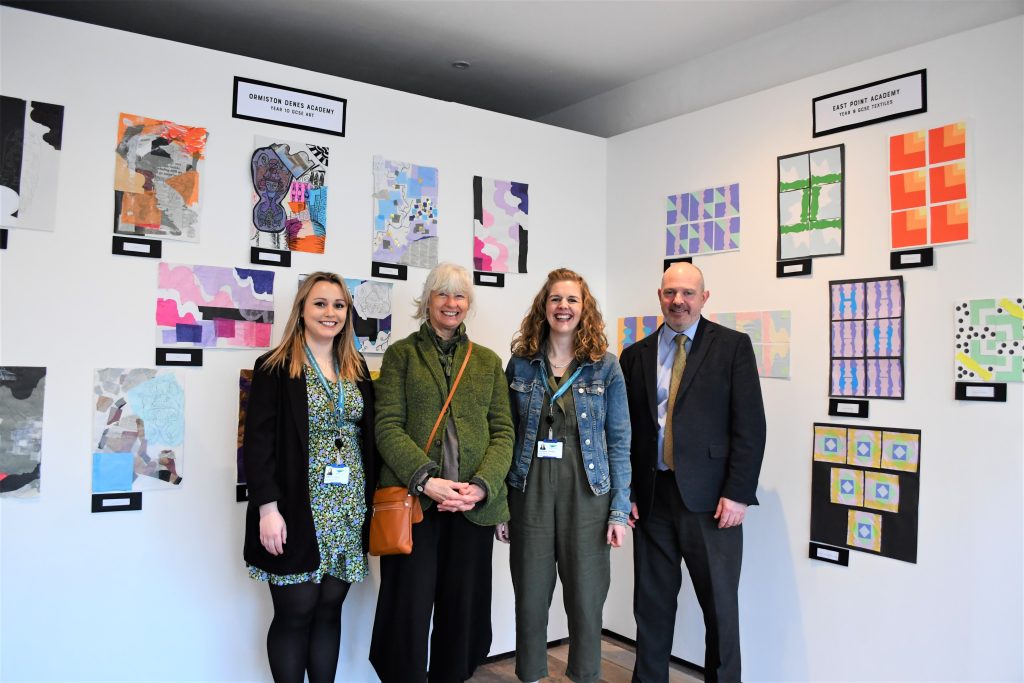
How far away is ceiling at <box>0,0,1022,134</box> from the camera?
337 centimetres

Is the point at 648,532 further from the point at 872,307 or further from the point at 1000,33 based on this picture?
the point at 1000,33

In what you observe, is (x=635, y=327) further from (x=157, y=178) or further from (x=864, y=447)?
(x=157, y=178)

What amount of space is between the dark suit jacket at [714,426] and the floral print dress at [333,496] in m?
1.13

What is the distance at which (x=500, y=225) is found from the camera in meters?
3.77

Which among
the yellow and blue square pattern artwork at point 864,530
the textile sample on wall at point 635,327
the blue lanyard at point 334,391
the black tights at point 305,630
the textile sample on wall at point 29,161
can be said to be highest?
the textile sample on wall at point 29,161

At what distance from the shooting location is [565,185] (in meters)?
4.05

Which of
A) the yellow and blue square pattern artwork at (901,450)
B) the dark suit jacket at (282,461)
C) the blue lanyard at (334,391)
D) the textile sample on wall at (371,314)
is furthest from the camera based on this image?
the textile sample on wall at (371,314)

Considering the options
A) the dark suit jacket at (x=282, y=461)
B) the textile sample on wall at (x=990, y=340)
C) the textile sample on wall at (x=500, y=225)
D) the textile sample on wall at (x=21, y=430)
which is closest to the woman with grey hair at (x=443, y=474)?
the dark suit jacket at (x=282, y=461)

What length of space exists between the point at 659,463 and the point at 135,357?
2062 mm

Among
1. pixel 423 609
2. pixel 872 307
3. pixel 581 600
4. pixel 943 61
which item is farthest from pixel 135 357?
pixel 943 61

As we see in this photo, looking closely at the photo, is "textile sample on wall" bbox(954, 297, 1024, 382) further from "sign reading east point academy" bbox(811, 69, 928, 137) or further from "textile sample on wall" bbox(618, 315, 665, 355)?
"textile sample on wall" bbox(618, 315, 665, 355)

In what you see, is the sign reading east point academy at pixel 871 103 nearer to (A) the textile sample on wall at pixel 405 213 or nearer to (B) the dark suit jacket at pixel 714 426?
(B) the dark suit jacket at pixel 714 426

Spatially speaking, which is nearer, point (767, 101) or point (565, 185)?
point (767, 101)

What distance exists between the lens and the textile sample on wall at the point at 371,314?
3320 millimetres
